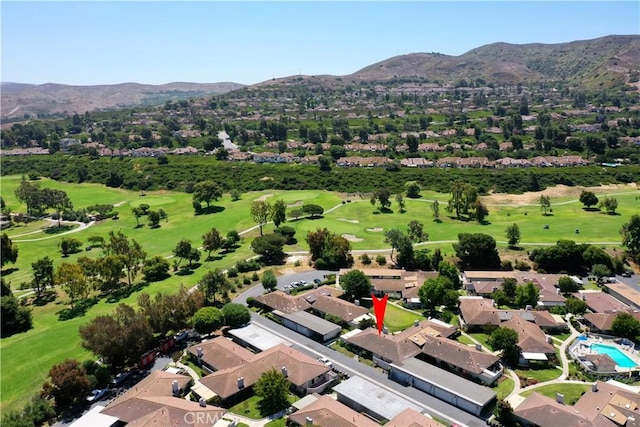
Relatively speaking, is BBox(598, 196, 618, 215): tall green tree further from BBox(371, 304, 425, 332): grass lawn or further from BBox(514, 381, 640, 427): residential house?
BBox(514, 381, 640, 427): residential house

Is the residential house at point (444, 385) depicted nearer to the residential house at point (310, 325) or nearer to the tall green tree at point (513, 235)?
the residential house at point (310, 325)

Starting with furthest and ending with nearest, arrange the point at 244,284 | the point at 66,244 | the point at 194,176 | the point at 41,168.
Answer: the point at 41,168 < the point at 194,176 < the point at 66,244 < the point at 244,284

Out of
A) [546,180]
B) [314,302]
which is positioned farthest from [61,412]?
[546,180]

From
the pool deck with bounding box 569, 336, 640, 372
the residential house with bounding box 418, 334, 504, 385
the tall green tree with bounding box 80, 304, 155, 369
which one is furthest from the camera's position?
the pool deck with bounding box 569, 336, 640, 372

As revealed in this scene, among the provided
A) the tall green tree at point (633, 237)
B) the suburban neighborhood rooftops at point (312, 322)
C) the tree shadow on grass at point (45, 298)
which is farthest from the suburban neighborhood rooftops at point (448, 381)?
the tree shadow on grass at point (45, 298)

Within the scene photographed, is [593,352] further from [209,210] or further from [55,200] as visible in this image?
[55,200]

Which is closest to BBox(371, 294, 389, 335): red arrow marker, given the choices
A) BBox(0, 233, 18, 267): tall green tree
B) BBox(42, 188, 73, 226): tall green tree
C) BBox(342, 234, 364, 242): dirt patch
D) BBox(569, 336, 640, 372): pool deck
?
BBox(569, 336, 640, 372): pool deck

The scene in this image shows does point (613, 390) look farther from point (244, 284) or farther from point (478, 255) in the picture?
point (244, 284)

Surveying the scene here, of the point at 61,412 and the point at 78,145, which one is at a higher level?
the point at 78,145
